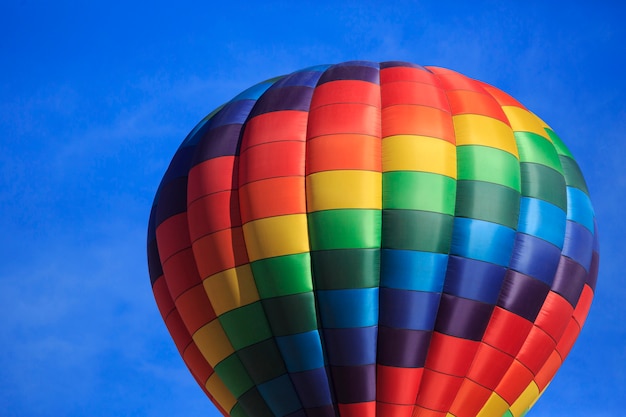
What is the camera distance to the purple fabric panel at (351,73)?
14781 millimetres

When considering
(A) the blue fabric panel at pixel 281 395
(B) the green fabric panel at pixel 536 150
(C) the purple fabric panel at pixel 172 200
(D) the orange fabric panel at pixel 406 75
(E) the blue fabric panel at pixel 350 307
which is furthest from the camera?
(C) the purple fabric panel at pixel 172 200

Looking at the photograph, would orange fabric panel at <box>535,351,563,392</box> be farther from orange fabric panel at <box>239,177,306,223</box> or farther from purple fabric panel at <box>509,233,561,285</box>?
orange fabric panel at <box>239,177,306,223</box>

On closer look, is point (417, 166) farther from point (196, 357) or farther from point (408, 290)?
point (196, 357)

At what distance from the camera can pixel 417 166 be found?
535 inches

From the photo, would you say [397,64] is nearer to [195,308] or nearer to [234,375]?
[195,308]

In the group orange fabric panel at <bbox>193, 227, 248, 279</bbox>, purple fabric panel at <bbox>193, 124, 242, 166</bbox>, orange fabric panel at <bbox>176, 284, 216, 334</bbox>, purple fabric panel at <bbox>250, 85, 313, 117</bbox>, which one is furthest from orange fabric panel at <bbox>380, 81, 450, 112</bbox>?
orange fabric panel at <bbox>176, 284, 216, 334</bbox>

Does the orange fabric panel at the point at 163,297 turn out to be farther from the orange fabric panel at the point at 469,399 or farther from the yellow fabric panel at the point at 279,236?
the orange fabric panel at the point at 469,399

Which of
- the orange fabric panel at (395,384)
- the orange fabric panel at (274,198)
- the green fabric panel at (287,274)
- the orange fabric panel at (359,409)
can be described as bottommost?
the orange fabric panel at (359,409)

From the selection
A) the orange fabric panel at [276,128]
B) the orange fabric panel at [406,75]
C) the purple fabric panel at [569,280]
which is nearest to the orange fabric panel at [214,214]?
the orange fabric panel at [276,128]

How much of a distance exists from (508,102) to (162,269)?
503 cm

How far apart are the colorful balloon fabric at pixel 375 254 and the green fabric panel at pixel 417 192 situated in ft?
0.05

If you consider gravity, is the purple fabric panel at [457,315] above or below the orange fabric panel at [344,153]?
below

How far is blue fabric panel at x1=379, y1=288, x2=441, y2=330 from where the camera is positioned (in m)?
13.3

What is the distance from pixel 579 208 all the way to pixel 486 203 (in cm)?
201
